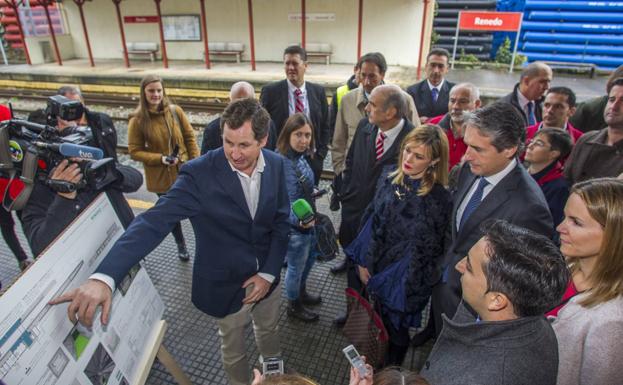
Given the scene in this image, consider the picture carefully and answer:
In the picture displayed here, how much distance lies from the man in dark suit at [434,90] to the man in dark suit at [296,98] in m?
1.32

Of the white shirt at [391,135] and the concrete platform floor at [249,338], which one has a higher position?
the white shirt at [391,135]

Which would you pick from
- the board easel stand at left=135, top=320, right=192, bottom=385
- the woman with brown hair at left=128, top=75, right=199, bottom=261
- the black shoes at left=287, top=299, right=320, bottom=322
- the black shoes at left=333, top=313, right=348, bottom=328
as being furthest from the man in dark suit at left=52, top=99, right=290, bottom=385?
the woman with brown hair at left=128, top=75, right=199, bottom=261

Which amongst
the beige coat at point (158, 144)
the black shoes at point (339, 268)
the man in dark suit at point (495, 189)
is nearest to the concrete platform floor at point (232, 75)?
the beige coat at point (158, 144)

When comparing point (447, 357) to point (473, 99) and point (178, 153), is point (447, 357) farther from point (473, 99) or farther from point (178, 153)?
point (178, 153)

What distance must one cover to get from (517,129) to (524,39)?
48.6 feet

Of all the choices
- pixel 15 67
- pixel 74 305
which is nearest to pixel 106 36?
pixel 15 67

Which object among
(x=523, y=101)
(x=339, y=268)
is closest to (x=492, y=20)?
(x=523, y=101)

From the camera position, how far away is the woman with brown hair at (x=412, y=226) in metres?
2.37

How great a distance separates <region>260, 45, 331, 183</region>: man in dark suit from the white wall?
33.7 ft

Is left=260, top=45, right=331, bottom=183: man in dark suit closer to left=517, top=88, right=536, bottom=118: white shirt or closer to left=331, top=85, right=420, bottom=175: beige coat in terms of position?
left=331, top=85, right=420, bottom=175: beige coat

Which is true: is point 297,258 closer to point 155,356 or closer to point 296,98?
point 155,356

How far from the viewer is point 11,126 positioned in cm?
197

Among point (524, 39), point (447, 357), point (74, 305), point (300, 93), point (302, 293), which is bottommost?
point (302, 293)

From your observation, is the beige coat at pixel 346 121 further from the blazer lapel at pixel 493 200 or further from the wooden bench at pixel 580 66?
the wooden bench at pixel 580 66
